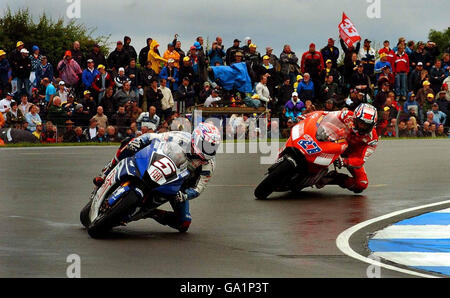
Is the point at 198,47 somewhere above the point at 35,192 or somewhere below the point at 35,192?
above

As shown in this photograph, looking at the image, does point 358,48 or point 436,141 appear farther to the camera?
point 358,48

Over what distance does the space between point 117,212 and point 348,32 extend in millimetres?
21401

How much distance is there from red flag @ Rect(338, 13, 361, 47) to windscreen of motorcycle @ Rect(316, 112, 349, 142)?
1623cm

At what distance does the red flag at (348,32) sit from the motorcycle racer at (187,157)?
20.1 meters

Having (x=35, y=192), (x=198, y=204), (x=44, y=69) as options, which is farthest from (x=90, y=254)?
(x=44, y=69)

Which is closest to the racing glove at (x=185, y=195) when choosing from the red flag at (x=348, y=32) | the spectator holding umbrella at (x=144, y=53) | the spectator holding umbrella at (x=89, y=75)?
the spectator holding umbrella at (x=89, y=75)

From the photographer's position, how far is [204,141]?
11.0 metres

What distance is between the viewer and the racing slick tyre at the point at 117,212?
33.8 ft

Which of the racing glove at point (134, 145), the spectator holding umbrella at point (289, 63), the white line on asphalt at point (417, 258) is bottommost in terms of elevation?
the white line on asphalt at point (417, 258)

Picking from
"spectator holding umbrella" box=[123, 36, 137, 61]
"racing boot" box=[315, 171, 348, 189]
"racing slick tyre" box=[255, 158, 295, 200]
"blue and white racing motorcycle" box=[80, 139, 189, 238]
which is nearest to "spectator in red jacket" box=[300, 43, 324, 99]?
"spectator holding umbrella" box=[123, 36, 137, 61]

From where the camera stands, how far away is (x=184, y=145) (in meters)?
10.9

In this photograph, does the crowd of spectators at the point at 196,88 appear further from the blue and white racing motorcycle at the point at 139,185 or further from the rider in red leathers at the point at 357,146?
the blue and white racing motorcycle at the point at 139,185
